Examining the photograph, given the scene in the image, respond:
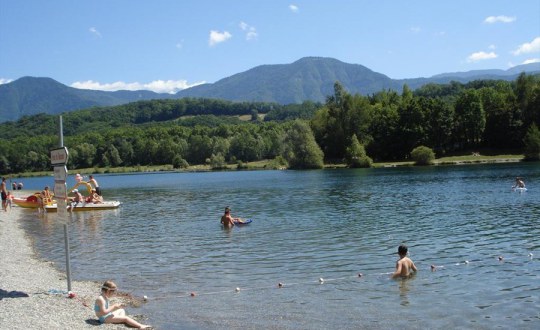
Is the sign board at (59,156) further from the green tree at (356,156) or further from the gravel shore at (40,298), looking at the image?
the green tree at (356,156)

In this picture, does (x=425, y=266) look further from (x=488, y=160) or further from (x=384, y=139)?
(x=384, y=139)

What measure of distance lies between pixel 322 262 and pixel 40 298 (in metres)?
11.9

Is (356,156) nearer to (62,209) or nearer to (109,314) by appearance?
(62,209)

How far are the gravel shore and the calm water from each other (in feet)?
5.13

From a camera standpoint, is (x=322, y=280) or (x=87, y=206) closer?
(x=322, y=280)

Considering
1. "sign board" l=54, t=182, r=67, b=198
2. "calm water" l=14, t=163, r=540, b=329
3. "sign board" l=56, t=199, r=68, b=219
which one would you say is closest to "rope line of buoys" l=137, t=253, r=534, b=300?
"calm water" l=14, t=163, r=540, b=329

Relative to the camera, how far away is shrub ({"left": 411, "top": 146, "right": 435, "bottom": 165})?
12169 cm

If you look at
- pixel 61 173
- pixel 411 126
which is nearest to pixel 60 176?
pixel 61 173

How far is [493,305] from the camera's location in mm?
16109

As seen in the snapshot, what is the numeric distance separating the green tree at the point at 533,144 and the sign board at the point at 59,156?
113 meters

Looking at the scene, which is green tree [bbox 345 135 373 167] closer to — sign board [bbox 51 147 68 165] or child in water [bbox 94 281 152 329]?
sign board [bbox 51 147 68 165]

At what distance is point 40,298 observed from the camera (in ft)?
54.5

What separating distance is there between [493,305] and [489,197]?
3659 centimetres

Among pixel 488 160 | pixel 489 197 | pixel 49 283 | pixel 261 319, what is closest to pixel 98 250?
pixel 49 283
